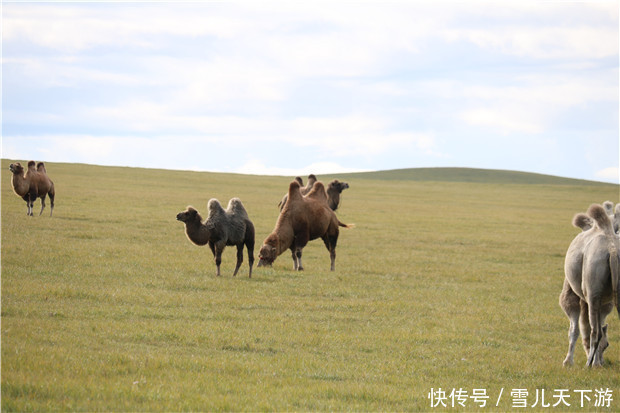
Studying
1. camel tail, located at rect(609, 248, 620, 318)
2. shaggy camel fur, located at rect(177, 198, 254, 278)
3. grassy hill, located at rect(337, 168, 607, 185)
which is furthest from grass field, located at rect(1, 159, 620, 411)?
grassy hill, located at rect(337, 168, 607, 185)

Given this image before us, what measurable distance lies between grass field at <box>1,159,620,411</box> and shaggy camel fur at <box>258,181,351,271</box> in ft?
2.27

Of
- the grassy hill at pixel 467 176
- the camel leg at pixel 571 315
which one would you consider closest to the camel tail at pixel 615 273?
the camel leg at pixel 571 315

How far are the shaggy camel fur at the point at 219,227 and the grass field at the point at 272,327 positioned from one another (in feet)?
3.38

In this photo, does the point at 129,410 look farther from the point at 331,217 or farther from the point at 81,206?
the point at 81,206

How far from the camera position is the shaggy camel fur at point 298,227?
18.4 m

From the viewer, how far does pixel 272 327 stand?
12.2 meters

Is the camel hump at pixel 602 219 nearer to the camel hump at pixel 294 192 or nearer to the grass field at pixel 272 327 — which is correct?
the grass field at pixel 272 327

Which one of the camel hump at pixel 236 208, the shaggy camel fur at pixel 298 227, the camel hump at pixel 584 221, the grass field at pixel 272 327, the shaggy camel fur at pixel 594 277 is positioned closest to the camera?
the grass field at pixel 272 327

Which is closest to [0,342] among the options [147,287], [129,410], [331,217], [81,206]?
[129,410]

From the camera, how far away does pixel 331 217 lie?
817 inches

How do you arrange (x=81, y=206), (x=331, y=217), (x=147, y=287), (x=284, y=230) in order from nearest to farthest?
(x=147, y=287) < (x=284, y=230) < (x=331, y=217) < (x=81, y=206)

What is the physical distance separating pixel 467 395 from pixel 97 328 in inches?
243

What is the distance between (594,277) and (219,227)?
32.5ft

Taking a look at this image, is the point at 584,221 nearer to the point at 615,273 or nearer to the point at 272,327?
the point at 615,273
